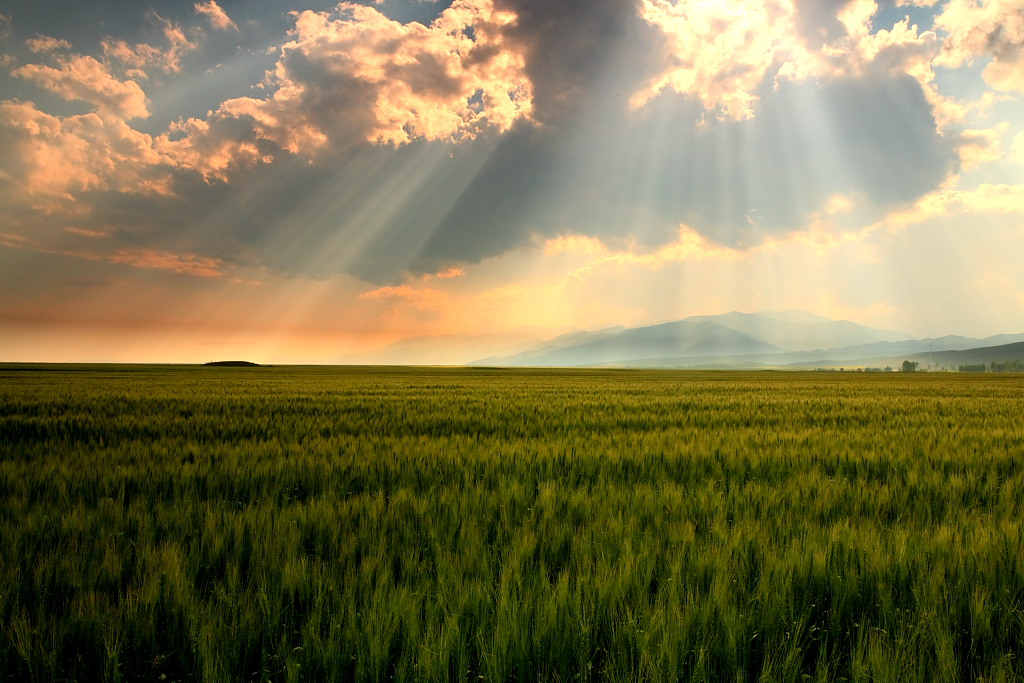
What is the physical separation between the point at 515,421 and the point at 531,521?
638cm

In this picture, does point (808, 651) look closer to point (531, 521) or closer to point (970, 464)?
point (531, 521)

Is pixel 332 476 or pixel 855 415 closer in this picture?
pixel 332 476

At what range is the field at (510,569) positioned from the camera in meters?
1.85

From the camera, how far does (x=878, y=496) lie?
4.08 metres

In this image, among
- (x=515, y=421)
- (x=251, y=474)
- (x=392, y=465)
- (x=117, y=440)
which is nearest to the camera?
(x=251, y=474)

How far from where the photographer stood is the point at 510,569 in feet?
7.98

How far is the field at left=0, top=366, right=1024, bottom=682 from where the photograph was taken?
1854 mm

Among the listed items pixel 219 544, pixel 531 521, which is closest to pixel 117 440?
pixel 219 544

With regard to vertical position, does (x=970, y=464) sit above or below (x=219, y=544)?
below

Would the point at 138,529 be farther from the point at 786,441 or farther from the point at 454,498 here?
the point at 786,441

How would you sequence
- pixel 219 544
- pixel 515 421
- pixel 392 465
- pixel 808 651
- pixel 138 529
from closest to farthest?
pixel 808 651 < pixel 219 544 < pixel 138 529 < pixel 392 465 < pixel 515 421

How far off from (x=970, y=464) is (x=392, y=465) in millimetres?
6822

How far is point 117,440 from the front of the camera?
7207mm

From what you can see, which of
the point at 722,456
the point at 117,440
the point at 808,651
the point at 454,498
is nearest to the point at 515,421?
the point at 722,456
